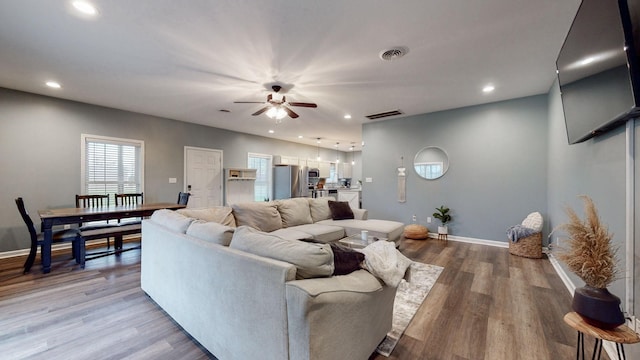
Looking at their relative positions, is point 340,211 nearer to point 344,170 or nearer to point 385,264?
point 385,264

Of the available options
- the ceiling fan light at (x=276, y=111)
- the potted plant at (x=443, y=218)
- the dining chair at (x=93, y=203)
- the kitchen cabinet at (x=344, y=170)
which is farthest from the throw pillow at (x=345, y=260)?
the kitchen cabinet at (x=344, y=170)

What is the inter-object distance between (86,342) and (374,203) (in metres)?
5.14

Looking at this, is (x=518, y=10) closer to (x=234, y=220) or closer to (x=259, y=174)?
(x=234, y=220)

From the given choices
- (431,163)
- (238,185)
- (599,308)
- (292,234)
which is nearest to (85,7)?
(292,234)

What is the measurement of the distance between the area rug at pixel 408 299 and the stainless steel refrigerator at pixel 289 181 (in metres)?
4.86

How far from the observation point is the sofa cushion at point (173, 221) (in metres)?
2.18

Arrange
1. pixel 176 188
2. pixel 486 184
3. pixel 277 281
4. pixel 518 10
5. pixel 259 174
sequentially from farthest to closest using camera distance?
pixel 259 174, pixel 176 188, pixel 486 184, pixel 518 10, pixel 277 281

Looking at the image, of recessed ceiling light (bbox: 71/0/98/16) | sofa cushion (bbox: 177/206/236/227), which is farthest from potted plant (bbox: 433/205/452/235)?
recessed ceiling light (bbox: 71/0/98/16)

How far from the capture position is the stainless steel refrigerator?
7719mm

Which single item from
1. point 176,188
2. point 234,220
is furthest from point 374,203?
point 176,188

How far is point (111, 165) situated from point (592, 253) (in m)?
6.62

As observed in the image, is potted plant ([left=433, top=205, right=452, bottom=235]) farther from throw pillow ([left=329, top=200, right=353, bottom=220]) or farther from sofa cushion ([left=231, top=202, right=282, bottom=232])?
sofa cushion ([left=231, top=202, right=282, bottom=232])

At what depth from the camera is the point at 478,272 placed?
323 cm

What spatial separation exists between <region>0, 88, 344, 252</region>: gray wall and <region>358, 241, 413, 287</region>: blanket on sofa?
542 centimetres
